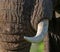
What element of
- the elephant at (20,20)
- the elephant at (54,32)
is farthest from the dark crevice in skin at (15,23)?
the elephant at (54,32)

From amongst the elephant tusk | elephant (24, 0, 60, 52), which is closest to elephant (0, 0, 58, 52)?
the elephant tusk

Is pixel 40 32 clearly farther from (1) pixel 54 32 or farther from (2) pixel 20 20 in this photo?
(1) pixel 54 32

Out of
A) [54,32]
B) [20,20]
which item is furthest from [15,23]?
[54,32]

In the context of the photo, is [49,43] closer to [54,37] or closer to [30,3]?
[54,37]

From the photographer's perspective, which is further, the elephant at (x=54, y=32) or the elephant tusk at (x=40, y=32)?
the elephant at (x=54, y=32)

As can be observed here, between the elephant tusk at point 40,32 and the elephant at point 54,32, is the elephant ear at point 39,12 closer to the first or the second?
the elephant tusk at point 40,32

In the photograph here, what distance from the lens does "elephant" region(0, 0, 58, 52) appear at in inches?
45.6

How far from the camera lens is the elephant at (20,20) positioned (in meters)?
1.16

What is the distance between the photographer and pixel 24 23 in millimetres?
1174

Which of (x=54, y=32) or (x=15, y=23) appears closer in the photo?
(x=15, y=23)

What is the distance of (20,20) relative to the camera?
1.17 m

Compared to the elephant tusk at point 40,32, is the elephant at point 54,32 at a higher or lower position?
lower

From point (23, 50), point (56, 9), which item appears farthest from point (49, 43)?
point (23, 50)

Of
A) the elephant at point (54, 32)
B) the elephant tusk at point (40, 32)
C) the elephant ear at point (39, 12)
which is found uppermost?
the elephant ear at point (39, 12)
